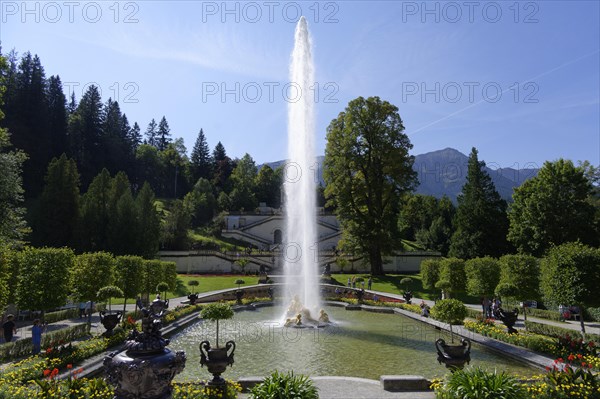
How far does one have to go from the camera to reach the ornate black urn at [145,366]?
6.42 metres

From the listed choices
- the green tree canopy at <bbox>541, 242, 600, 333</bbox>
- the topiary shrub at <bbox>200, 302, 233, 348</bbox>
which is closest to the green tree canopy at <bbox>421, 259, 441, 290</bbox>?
the green tree canopy at <bbox>541, 242, 600, 333</bbox>

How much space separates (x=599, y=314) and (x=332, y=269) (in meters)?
29.2

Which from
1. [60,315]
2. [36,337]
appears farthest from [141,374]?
[60,315]

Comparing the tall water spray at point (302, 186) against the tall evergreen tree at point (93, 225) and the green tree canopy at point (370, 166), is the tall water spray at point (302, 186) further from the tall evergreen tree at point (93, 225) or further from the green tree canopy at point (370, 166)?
the tall evergreen tree at point (93, 225)

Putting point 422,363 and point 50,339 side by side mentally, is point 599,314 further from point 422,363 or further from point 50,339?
point 50,339

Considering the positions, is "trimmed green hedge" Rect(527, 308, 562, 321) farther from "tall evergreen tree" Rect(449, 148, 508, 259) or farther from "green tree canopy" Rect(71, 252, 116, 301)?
"green tree canopy" Rect(71, 252, 116, 301)

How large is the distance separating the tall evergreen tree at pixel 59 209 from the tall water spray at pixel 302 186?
3515 centimetres

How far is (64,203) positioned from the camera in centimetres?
5225

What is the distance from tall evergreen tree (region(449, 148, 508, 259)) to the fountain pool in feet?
101

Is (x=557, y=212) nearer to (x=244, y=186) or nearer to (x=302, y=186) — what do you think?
(x=302, y=186)

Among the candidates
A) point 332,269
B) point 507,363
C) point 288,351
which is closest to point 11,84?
point 332,269

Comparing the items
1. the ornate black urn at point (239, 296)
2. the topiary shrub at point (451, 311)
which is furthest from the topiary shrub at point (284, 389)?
the ornate black urn at point (239, 296)

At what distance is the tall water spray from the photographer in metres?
28.1

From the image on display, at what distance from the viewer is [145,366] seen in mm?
6406
